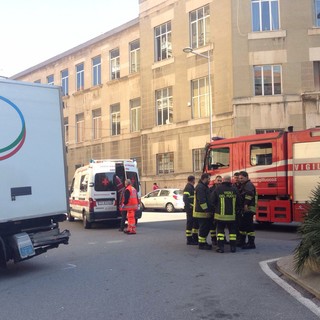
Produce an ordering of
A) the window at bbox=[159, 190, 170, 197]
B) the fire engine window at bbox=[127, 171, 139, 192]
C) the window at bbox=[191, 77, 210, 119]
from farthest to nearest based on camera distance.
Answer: the window at bbox=[191, 77, 210, 119] < the window at bbox=[159, 190, 170, 197] < the fire engine window at bbox=[127, 171, 139, 192]

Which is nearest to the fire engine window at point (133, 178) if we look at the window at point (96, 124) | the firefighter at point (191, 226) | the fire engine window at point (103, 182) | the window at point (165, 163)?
the fire engine window at point (103, 182)

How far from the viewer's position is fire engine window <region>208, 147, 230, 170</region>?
14.4 m

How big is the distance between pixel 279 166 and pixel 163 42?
21.1 meters

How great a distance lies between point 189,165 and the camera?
29.0m

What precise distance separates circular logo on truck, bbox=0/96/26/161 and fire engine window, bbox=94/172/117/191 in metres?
7.86

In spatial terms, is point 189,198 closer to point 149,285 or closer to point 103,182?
point 149,285

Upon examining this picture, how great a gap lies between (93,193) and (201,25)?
17892 millimetres

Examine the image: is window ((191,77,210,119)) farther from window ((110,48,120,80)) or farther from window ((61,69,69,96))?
window ((61,69,69,96))

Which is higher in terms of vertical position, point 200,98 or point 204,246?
point 200,98

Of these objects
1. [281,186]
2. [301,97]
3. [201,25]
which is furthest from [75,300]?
[201,25]

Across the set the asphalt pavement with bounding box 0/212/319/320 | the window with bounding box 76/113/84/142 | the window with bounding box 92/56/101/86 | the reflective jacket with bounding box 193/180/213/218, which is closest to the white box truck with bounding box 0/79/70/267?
the asphalt pavement with bounding box 0/212/319/320

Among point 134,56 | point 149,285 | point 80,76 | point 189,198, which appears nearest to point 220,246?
point 189,198

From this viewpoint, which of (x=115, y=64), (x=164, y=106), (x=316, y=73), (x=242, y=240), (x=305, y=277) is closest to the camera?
(x=305, y=277)

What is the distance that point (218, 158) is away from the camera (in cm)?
1460
